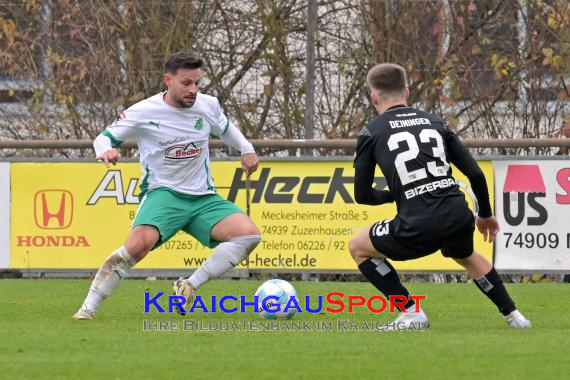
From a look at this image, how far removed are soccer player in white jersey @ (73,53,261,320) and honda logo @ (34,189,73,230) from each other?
443 cm

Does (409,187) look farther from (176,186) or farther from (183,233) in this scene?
(183,233)

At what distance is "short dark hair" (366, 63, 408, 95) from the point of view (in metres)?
8.09

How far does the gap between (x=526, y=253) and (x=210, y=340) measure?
6.14 meters

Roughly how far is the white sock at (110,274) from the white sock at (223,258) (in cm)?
46

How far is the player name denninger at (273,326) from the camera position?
8438 mm

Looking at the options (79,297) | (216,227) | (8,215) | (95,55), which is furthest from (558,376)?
(95,55)

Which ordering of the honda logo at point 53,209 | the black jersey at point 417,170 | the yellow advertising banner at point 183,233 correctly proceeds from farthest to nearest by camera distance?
the honda logo at point 53,209 < the yellow advertising banner at point 183,233 < the black jersey at point 417,170

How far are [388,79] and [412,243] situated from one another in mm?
987

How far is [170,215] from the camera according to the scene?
30.2 ft

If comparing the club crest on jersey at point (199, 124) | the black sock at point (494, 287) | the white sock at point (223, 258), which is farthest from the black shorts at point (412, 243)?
the club crest on jersey at point (199, 124)

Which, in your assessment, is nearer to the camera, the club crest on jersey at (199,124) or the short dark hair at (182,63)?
the short dark hair at (182,63)

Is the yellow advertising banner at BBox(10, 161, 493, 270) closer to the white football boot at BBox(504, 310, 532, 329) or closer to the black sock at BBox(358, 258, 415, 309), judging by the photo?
the white football boot at BBox(504, 310, 532, 329)

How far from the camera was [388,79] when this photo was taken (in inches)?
319

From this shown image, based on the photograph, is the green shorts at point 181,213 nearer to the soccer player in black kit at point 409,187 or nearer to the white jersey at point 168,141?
the white jersey at point 168,141
